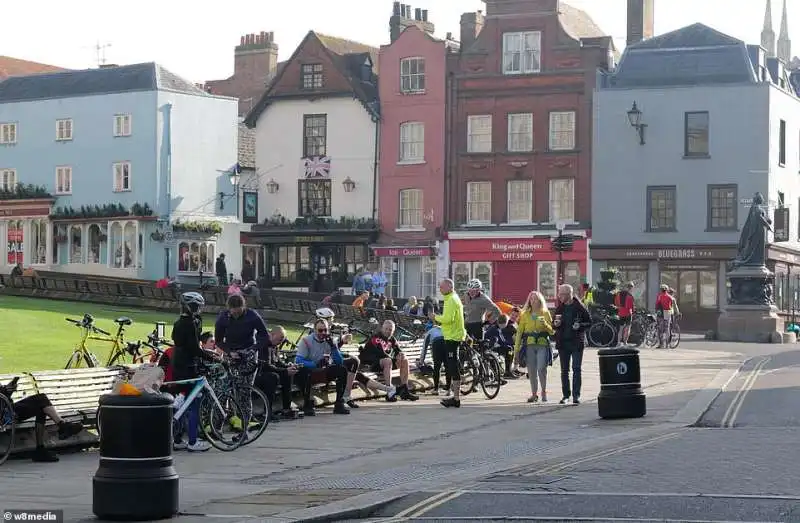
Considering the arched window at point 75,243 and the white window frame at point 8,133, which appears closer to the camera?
the arched window at point 75,243

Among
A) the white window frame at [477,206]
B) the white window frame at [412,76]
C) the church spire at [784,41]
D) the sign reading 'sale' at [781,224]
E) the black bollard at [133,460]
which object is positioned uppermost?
the church spire at [784,41]

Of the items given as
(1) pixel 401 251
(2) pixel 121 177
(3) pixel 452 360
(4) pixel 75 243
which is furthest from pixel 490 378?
(4) pixel 75 243

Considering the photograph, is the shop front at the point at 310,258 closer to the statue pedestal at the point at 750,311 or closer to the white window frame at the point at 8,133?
the white window frame at the point at 8,133

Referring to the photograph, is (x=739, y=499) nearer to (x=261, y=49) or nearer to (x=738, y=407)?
(x=738, y=407)

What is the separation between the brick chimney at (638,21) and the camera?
66.5 m

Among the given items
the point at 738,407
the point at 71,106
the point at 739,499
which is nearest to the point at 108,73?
the point at 71,106

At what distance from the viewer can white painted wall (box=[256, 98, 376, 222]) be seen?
6662 centimetres

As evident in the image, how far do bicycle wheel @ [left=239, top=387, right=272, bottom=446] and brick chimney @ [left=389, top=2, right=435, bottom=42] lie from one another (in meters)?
52.3

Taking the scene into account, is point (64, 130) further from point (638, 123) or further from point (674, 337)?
point (674, 337)

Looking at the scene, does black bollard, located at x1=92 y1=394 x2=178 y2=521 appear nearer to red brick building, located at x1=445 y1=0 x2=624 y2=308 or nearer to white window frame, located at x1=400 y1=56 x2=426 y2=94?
red brick building, located at x1=445 y1=0 x2=624 y2=308

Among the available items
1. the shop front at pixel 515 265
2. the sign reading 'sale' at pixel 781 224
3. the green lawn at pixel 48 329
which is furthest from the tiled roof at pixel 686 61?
the green lawn at pixel 48 329

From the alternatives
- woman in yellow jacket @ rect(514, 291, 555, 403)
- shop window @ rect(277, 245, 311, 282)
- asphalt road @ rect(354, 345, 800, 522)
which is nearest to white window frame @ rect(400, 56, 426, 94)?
shop window @ rect(277, 245, 311, 282)

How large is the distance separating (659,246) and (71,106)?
90.4ft

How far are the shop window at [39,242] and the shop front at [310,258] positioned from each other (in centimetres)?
914
